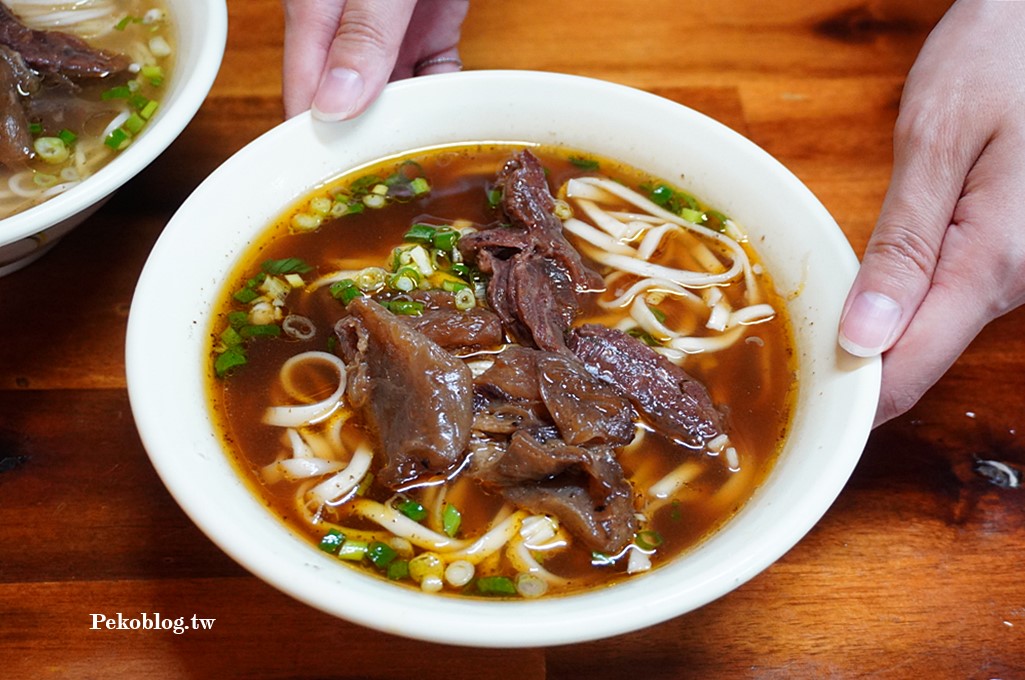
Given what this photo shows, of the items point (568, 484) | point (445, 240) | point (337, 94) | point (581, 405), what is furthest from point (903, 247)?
point (337, 94)

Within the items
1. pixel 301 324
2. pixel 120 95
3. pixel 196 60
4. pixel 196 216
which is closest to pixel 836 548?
pixel 301 324

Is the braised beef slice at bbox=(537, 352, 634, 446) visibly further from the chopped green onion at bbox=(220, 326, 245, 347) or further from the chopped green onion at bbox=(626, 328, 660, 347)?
the chopped green onion at bbox=(220, 326, 245, 347)

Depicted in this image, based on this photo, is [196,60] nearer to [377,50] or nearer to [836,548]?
[377,50]

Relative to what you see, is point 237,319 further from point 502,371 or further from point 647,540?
point 647,540

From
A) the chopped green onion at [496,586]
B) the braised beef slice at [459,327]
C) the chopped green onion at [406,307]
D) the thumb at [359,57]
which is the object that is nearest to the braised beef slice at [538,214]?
the braised beef slice at [459,327]

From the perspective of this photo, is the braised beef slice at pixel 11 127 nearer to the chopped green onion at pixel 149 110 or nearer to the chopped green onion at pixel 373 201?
the chopped green onion at pixel 149 110

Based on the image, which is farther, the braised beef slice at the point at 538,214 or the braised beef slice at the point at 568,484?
the braised beef slice at the point at 538,214
